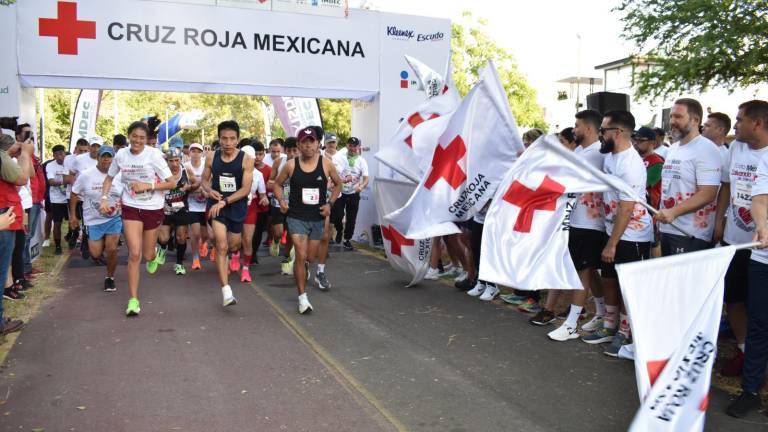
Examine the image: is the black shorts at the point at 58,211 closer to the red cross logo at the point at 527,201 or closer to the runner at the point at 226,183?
the runner at the point at 226,183

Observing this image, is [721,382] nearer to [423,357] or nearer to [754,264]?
[754,264]

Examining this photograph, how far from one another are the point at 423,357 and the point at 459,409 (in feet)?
3.87

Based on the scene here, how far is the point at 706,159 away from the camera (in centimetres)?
514

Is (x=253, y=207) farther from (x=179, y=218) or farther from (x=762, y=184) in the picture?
(x=762, y=184)

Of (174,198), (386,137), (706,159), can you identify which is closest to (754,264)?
(706,159)

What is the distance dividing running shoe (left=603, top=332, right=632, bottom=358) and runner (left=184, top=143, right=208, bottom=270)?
18.9ft

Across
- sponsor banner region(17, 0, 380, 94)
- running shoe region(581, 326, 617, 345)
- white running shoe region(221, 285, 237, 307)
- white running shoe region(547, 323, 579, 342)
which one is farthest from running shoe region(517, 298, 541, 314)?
sponsor banner region(17, 0, 380, 94)

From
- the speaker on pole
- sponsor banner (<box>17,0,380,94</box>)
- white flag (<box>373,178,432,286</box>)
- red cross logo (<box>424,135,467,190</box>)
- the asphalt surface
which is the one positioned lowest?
the asphalt surface

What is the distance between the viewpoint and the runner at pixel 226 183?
23.9ft

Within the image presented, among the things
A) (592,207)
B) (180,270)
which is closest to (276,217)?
(180,270)

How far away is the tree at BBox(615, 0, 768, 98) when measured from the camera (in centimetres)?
1230

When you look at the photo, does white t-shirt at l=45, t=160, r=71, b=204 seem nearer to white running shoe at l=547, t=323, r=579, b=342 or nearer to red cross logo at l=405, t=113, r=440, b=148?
red cross logo at l=405, t=113, r=440, b=148

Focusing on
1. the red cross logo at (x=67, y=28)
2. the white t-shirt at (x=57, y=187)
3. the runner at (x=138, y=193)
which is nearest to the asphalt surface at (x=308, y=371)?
the runner at (x=138, y=193)

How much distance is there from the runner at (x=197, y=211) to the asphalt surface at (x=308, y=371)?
201 centimetres
